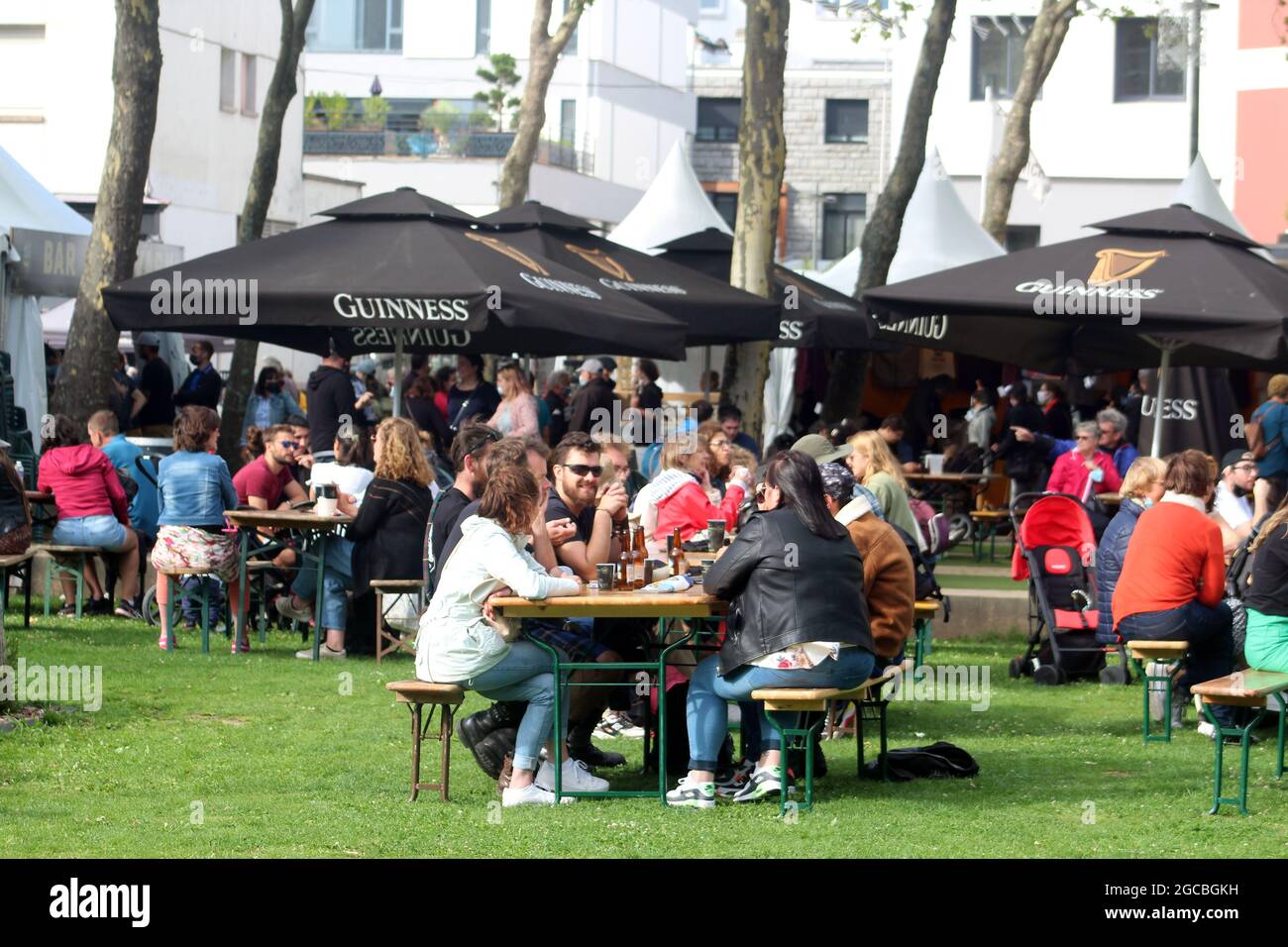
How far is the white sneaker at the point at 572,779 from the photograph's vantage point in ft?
28.8

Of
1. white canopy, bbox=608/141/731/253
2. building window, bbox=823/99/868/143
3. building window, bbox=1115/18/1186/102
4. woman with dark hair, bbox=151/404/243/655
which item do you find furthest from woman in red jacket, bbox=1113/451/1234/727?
building window, bbox=823/99/868/143

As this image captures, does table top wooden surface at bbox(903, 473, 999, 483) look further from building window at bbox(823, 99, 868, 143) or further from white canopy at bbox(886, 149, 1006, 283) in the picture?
building window at bbox(823, 99, 868, 143)

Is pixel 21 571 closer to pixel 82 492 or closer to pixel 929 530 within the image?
pixel 82 492

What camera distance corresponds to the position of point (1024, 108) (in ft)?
86.8

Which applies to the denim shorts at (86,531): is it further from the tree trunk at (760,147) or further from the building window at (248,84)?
the building window at (248,84)

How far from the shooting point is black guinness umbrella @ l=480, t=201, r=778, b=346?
53.8 feet

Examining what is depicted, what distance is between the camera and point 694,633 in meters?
8.91

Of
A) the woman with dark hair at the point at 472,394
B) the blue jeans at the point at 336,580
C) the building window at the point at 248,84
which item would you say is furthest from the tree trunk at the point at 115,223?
the building window at the point at 248,84

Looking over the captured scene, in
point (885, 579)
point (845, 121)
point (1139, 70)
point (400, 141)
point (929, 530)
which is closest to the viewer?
point (885, 579)

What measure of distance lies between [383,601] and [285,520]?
0.83 meters

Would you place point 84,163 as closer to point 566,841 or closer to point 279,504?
point 279,504

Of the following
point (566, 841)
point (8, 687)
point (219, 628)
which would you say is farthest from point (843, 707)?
point (219, 628)

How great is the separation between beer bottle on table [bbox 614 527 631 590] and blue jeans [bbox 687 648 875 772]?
502 mm

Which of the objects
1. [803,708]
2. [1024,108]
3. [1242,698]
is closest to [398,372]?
[803,708]
